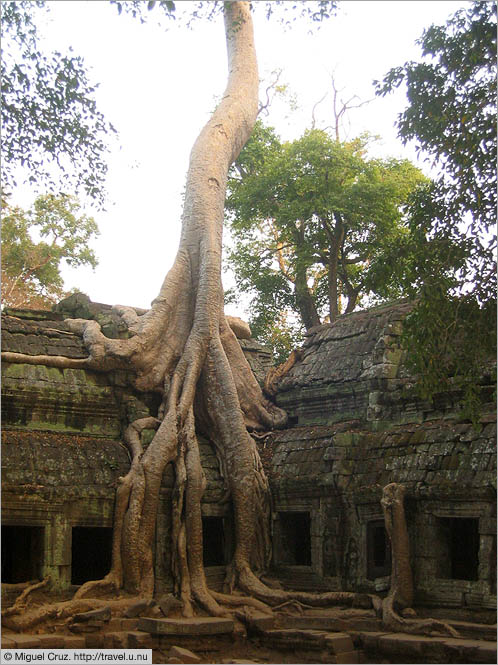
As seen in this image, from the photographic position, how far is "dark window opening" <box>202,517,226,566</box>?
41.3 feet

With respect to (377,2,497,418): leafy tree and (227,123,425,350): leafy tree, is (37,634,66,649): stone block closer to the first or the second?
(377,2,497,418): leafy tree

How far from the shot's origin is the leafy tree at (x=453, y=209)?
364 inches

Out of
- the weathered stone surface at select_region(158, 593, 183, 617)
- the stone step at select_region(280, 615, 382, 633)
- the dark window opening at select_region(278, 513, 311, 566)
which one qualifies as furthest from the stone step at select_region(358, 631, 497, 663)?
the dark window opening at select_region(278, 513, 311, 566)

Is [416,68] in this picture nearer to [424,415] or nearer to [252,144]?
[424,415]

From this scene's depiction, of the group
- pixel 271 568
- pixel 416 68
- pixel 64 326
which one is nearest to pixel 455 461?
pixel 271 568

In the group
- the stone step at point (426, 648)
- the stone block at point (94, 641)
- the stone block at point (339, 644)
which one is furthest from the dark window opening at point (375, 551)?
the stone block at point (94, 641)

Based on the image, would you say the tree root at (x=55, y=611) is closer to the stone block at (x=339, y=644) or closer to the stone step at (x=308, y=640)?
the stone step at (x=308, y=640)

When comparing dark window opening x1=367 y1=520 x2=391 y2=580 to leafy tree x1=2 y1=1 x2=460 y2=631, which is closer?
leafy tree x1=2 y1=1 x2=460 y2=631

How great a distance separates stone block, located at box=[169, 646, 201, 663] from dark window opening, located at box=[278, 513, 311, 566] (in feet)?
9.57

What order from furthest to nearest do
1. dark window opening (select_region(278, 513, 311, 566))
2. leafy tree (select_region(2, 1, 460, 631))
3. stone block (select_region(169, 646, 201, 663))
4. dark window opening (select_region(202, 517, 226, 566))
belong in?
dark window opening (select_region(202, 517, 226, 566)) < dark window opening (select_region(278, 513, 311, 566)) < leafy tree (select_region(2, 1, 460, 631)) < stone block (select_region(169, 646, 201, 663))

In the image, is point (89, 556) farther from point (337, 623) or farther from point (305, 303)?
point (305, 303)

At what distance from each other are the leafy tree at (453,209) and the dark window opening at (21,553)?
4.68 metres

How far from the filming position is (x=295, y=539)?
12.7 meters

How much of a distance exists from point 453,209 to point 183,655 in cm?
518
